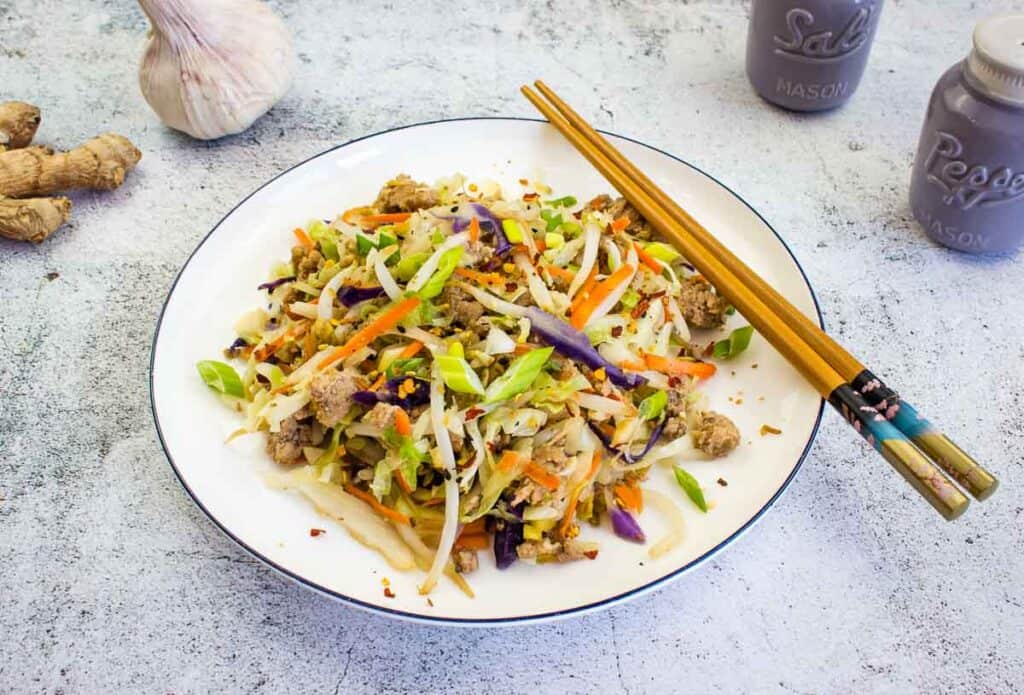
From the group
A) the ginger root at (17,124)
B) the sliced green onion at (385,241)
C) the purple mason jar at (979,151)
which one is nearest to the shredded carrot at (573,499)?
the sliced green onion at (385,241)

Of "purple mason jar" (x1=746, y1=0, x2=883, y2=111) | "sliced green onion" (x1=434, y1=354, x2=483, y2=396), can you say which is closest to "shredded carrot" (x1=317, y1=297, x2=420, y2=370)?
"sliced green onion" (x1=434, y1=354, x2=483, y2=396)

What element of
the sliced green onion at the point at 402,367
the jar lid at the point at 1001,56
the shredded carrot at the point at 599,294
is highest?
the jar lid at the point at 1001,56

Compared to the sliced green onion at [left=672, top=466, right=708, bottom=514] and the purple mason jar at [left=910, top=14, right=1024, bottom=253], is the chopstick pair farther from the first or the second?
the purple mason jar at [left=910, top=14, right=1024, bottom=253]

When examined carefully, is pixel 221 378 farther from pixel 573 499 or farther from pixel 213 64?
pixel 213 64

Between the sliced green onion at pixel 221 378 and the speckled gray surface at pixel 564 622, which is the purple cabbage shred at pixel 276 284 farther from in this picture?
the speckled gray surface at pixel 564 622

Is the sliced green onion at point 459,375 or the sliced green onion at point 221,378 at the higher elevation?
the sliced green onion at point 459,375

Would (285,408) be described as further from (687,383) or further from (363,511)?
(687,383)
